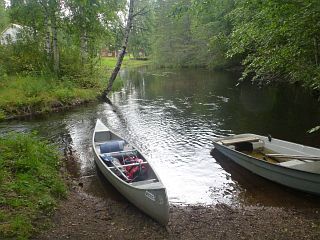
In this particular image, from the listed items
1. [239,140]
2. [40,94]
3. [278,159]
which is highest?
[40,94]

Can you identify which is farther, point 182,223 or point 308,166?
point 308,166

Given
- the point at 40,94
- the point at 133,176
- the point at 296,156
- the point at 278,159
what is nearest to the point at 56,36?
the point at 40,94

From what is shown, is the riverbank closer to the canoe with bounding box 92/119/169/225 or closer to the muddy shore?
the canoe with bounding box 92/119/169/225

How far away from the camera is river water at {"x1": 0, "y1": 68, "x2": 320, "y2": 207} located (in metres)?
9.76

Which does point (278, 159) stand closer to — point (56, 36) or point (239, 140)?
point (239, 140)

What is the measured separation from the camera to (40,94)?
20.5 metres

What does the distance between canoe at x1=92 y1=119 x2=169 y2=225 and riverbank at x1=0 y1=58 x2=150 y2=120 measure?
8.22m

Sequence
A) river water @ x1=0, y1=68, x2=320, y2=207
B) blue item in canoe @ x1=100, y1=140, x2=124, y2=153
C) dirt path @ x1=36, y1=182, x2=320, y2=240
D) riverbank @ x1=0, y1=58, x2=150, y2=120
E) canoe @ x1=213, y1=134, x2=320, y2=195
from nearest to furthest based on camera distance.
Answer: dirt path @ x1=36, y1=182, x2=320, y2=240
canoe @ x1=213, y1=134, x2=320, y2=195
river water @ x1=0, y1=68, x2=320, y2=207
blue item in canoe @ x1=100, y1=140, x2=124, y2=153
riverbank @ x1=0, y1=58, x2=150, y2=120

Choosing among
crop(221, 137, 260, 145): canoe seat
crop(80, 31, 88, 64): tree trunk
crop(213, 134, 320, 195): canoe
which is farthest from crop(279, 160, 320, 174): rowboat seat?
crop(80, 31, 88, 64): tree trunk

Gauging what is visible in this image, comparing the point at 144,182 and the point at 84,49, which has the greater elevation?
the point at 84,49

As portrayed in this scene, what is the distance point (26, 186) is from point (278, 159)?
7.61m

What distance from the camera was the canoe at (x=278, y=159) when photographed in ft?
29.4

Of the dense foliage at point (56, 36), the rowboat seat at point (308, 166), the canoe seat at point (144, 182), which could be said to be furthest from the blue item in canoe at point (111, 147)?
the dense foliage at point (56, 36)

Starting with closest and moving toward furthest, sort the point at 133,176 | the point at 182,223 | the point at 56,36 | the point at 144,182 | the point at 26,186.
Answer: the point at 182,223 → the point at 26,186 → the point at 144,182 → the point at 133,176 → the point at 56,36
